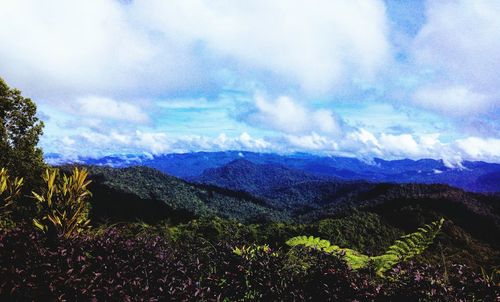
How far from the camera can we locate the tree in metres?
16.6

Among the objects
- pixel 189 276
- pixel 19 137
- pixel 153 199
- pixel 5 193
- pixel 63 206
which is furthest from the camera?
pixel 153 199

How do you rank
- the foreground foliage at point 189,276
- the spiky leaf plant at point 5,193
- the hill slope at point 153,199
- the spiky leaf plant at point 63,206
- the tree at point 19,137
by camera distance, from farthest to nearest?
the hill slope at point 153,199
the tree at point 19,137
the spiky leaf plant at point 5,193
the spiky leaf plant at point 63,206
the foreground foliage at point 189,276

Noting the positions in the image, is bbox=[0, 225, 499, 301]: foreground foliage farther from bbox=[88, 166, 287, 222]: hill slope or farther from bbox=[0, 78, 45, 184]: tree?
bbox=[88, 166, 287, 222]: hill slope

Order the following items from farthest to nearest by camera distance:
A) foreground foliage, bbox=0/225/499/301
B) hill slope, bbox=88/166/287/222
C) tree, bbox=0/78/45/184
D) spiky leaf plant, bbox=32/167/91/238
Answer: hill slope, bbox=88/166/287/222
tree, bbox=0/78/45/184
spiky leaf plant, bbox=32/167/91/238
foreground foliage, bbox=0/225/499/301

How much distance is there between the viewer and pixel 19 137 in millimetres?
17281

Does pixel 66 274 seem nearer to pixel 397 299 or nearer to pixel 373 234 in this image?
→ pixel 397 299

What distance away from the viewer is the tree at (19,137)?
16.6 meters

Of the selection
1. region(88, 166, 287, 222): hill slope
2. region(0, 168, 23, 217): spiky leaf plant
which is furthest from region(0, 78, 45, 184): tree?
region(88, 166, 287, 222): hill slope

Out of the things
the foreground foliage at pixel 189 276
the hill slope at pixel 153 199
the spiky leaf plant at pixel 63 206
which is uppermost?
the spiky leaf plant at pixel 63 206

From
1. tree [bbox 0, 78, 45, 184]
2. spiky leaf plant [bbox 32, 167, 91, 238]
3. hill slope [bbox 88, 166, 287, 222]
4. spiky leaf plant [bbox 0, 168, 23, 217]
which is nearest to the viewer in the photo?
spiky leaf plant [bbox 32, 167, 91, 238]

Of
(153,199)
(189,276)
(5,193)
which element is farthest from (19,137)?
(153,199)

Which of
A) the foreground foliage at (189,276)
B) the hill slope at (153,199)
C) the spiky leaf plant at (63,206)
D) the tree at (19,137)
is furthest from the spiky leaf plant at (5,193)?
the hill slope at (153,199)

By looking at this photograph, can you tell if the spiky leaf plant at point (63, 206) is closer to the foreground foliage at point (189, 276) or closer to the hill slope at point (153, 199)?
the foreground foliage at point (189, 276)

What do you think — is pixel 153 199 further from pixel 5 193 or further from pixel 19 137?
pixel 5 193
